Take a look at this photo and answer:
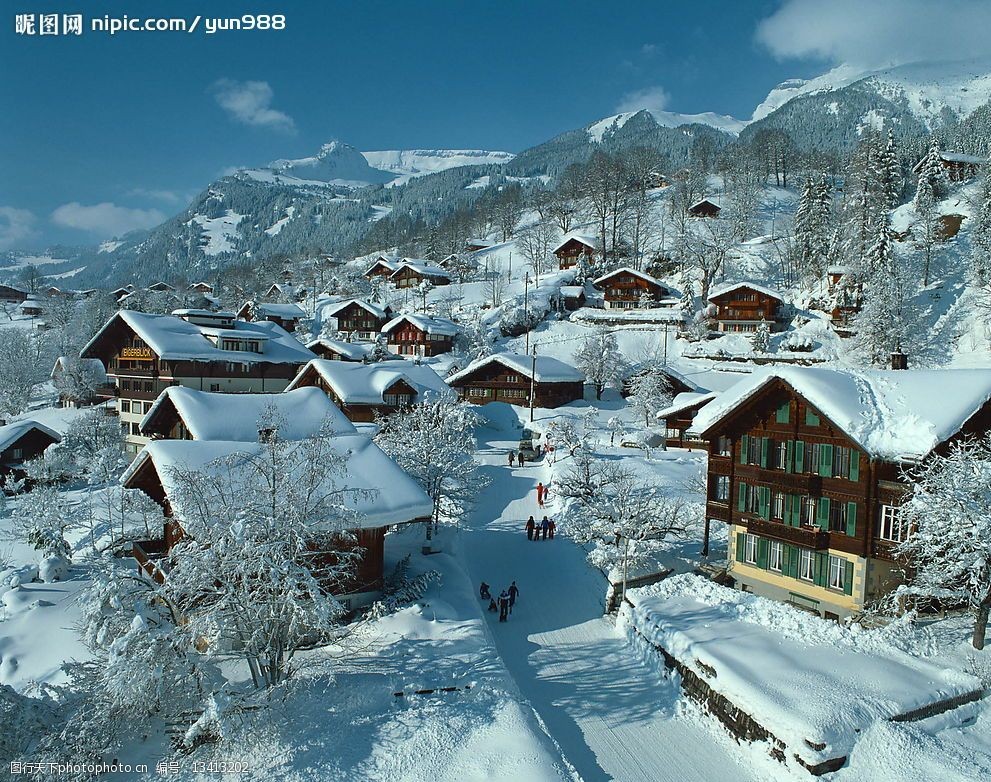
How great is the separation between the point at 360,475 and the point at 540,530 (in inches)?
507

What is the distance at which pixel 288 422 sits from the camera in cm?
2677

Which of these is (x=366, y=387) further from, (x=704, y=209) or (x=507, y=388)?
(x=704, y=209)

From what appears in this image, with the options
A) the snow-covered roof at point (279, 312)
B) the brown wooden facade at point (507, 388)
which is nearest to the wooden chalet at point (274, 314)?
the snow-covered roof at point (279, 312)

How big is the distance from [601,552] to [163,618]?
52.6 feet

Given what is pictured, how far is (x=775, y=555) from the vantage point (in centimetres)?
2527

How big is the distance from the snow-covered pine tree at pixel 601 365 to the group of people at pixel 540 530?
32738 millimetres

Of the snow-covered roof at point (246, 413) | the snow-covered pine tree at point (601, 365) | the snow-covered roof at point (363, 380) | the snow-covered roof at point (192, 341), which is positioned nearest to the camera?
the snow-covered roof at point (246, 413)

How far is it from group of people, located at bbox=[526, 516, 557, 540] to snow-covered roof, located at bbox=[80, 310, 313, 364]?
107ft

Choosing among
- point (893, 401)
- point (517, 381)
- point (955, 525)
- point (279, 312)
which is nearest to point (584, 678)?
point (955, 525)

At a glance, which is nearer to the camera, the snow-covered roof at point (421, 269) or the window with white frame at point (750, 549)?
the window with white frame at point (750, 549)

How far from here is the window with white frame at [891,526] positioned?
69.7 feet

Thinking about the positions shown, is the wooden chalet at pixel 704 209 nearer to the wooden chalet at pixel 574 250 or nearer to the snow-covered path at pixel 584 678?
the wooden chalet at pixel 574 250

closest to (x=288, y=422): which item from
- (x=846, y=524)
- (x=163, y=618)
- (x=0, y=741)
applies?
(x=163, y=618)

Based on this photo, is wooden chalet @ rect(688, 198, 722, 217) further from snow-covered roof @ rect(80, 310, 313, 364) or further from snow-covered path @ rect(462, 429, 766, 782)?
snow-covered path @ rect(462, 429, 766, 782)
